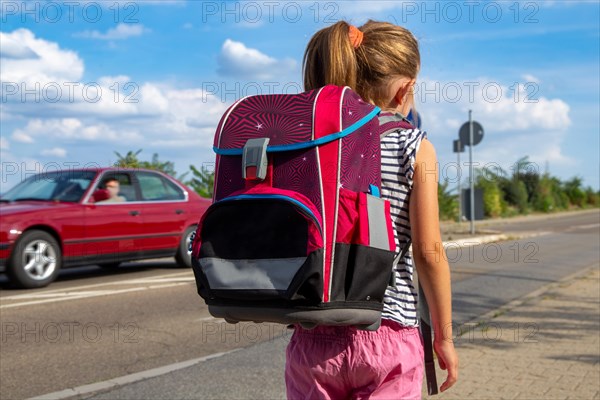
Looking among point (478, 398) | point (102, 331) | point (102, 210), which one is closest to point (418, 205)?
point (478, 398)

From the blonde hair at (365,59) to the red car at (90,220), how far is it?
8.62 meters

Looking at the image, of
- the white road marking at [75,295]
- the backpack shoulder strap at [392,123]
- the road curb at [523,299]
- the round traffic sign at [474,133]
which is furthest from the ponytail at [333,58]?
the round traffic sign at [474,133]

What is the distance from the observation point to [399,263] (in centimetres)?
207

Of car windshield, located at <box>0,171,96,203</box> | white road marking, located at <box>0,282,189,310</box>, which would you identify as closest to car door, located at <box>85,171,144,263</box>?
car windshield, located at <box>0,171,96,203</box>

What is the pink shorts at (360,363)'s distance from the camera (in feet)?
6.55

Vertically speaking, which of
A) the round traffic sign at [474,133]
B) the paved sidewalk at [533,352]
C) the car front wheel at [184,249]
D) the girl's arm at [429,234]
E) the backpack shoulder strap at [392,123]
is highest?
the round traffic sign at [474,133]

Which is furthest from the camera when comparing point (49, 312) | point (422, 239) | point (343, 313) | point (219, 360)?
point (49, 312)

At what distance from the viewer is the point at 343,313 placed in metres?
1.83

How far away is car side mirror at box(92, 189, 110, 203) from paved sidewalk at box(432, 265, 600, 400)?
6.01m

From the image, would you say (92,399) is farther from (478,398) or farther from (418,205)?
(418,205)

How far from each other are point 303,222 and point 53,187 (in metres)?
10.2

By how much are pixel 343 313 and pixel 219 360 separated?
415cm

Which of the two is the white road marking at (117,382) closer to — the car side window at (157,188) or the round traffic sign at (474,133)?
the car side window at (157,188)

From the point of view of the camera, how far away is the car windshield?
36.5 feet
